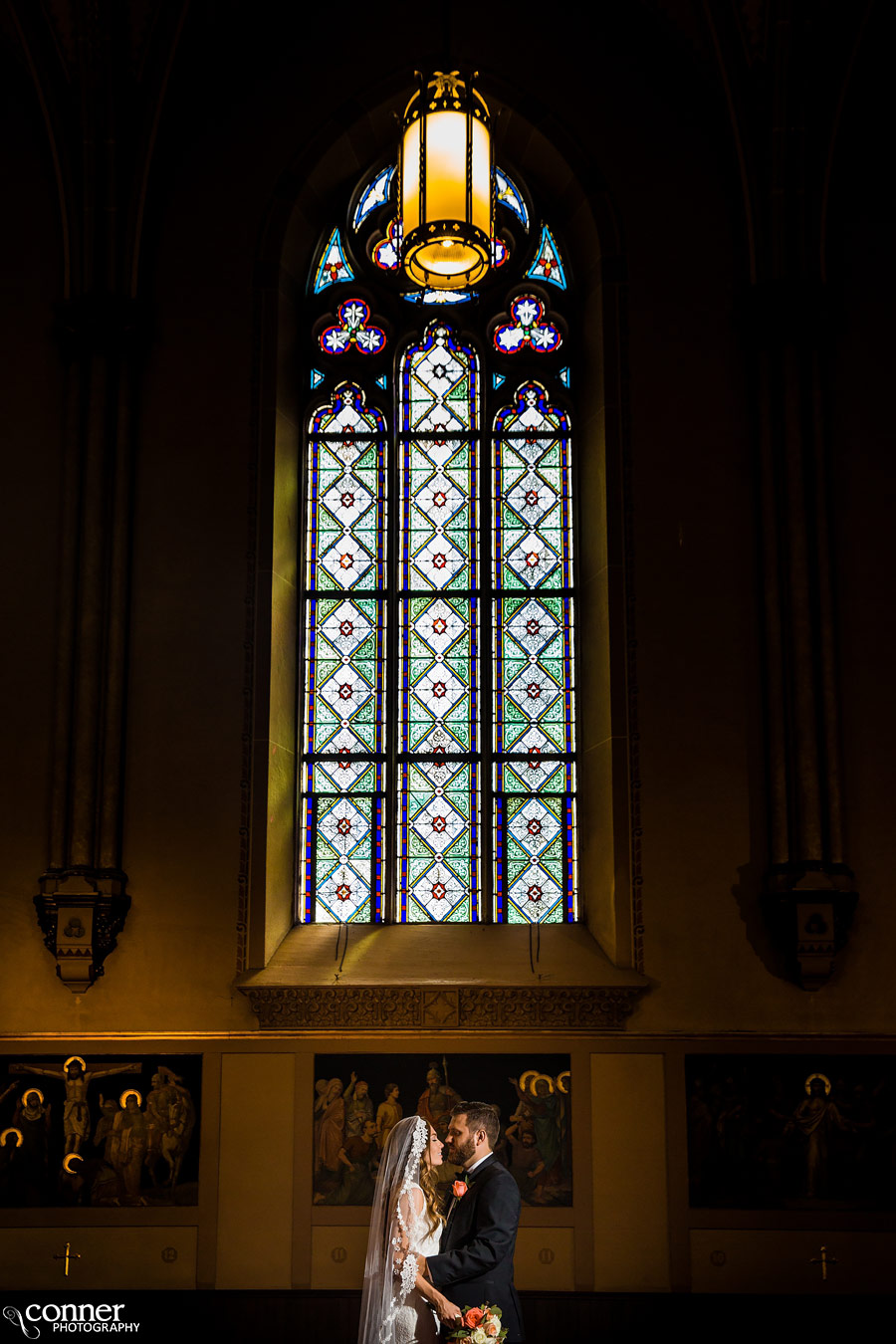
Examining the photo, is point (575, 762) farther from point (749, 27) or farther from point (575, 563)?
point (749, 27)

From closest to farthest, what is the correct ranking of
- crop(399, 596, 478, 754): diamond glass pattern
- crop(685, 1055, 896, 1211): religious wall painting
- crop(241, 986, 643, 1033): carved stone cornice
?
crop(685, 1055, 896, 1211): religious wall painting, crop(241, 986, 643, 1033): carved stone cornice, crop(399, 596, 478, 754): diamond glass pattern

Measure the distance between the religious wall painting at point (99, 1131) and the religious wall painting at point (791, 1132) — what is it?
300 centimetres

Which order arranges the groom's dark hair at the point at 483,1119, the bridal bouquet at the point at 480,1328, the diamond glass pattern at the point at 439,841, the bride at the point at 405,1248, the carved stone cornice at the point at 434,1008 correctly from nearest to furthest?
the bridal bouquet at the point at 480,1328, the bride at the point at 405,1248, the groom's dark hair at the point at 483,1119, the carved stone cornice at the point at 434,1008, the diamond glass pattern at the point at 439,841

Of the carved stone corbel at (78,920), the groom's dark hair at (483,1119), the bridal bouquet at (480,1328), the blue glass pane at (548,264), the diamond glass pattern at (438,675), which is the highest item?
the blue glass pane at (548,264)

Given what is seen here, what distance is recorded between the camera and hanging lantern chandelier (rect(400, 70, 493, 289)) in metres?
5.64

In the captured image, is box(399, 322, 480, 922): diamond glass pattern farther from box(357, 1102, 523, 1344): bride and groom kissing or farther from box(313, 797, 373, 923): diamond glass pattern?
box(357, 1102, 523, 1344): bride and groom kissing

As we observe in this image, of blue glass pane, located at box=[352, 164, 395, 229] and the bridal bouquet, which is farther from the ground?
blue glass pane, located at box=[352, 164, 395, 229]

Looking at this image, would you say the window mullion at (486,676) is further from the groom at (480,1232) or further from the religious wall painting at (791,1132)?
the groom at (480,1232)

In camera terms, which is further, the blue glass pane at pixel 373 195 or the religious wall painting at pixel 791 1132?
the blue glass pane at pixel 373 195

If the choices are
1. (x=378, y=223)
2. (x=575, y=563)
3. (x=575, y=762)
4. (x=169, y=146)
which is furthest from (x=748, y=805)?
(x=169, y=146)

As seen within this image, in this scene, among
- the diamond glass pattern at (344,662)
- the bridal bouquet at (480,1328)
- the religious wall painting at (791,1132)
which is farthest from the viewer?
the diamond glass pattern at (344,662)

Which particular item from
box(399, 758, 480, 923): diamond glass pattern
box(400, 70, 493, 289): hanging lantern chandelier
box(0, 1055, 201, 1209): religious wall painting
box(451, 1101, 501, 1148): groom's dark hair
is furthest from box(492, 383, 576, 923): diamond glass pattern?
box(400, 70, 493, 289): hanging lantern chandelier

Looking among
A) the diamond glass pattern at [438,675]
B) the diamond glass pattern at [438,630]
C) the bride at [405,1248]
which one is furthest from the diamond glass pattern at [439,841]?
the bride at [405,1248]

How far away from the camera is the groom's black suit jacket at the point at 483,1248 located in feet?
19.4
